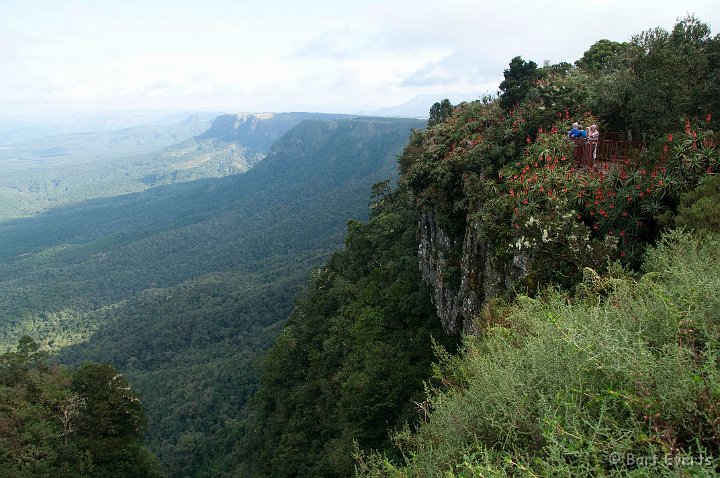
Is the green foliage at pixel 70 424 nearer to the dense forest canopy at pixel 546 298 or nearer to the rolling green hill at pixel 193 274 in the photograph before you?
the dense forest canopy at pixel 546 298

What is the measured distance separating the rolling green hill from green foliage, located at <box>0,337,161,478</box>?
16.9m

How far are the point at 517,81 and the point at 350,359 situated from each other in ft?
47.6

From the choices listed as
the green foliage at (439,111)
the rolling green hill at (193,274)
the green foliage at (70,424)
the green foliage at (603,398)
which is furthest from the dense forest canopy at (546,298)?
the rolling green hill at (193,274)

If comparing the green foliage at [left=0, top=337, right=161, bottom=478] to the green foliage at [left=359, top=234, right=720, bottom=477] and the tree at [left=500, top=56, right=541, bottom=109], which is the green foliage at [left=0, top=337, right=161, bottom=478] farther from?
the tree at [left=500, top=56, right=541, bottom=109]

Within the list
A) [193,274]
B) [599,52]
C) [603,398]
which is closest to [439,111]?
[599,52]

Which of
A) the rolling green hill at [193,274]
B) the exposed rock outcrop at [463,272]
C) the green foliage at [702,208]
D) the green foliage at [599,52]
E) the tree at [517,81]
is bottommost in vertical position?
the rolling green hill at [193,274]

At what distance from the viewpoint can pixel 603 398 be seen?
3998 millimetres

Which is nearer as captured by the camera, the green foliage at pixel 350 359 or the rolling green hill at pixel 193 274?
the green foliage at pixel 350 359

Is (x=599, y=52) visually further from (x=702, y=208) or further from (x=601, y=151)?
(x=702, y=208)

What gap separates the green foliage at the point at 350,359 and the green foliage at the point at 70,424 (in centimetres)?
742

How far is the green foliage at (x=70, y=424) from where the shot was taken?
1786cm

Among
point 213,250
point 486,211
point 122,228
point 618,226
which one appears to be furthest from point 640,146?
point 122,228

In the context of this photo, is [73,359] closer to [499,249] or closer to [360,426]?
[360,426]

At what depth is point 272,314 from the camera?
63.8 meters
